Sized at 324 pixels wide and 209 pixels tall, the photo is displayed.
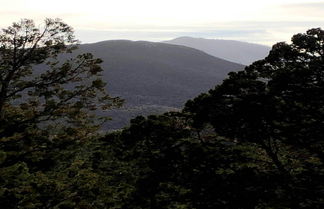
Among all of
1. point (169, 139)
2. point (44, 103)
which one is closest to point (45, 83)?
point (44, 103)

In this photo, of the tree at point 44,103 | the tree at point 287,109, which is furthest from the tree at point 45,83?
the tree at point 287,109

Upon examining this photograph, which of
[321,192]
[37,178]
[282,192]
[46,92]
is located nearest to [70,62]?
[46,92]

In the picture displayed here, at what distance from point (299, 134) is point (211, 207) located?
29.3ft

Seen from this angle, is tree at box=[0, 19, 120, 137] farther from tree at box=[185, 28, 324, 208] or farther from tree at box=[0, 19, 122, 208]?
tree at box=[185, 28, 324, 208]

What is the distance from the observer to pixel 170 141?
3086 centimetres

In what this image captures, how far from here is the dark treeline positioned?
56.7ft

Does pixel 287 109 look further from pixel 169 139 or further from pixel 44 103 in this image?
pixel 44 103

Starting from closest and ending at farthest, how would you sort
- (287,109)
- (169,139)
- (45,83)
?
(45,83), (287,109), (169,139)

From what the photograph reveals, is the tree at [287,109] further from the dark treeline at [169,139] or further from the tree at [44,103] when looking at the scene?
the tree at [44,103]

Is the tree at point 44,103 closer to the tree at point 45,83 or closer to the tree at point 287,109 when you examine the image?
the tree at point 45,83

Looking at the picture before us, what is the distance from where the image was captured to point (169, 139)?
31.0 meters

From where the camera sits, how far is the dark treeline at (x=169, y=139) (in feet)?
56.7

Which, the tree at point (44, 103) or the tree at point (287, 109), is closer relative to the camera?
the tree at point (44, 103)

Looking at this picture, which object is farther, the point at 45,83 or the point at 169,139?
the point at 169,139
